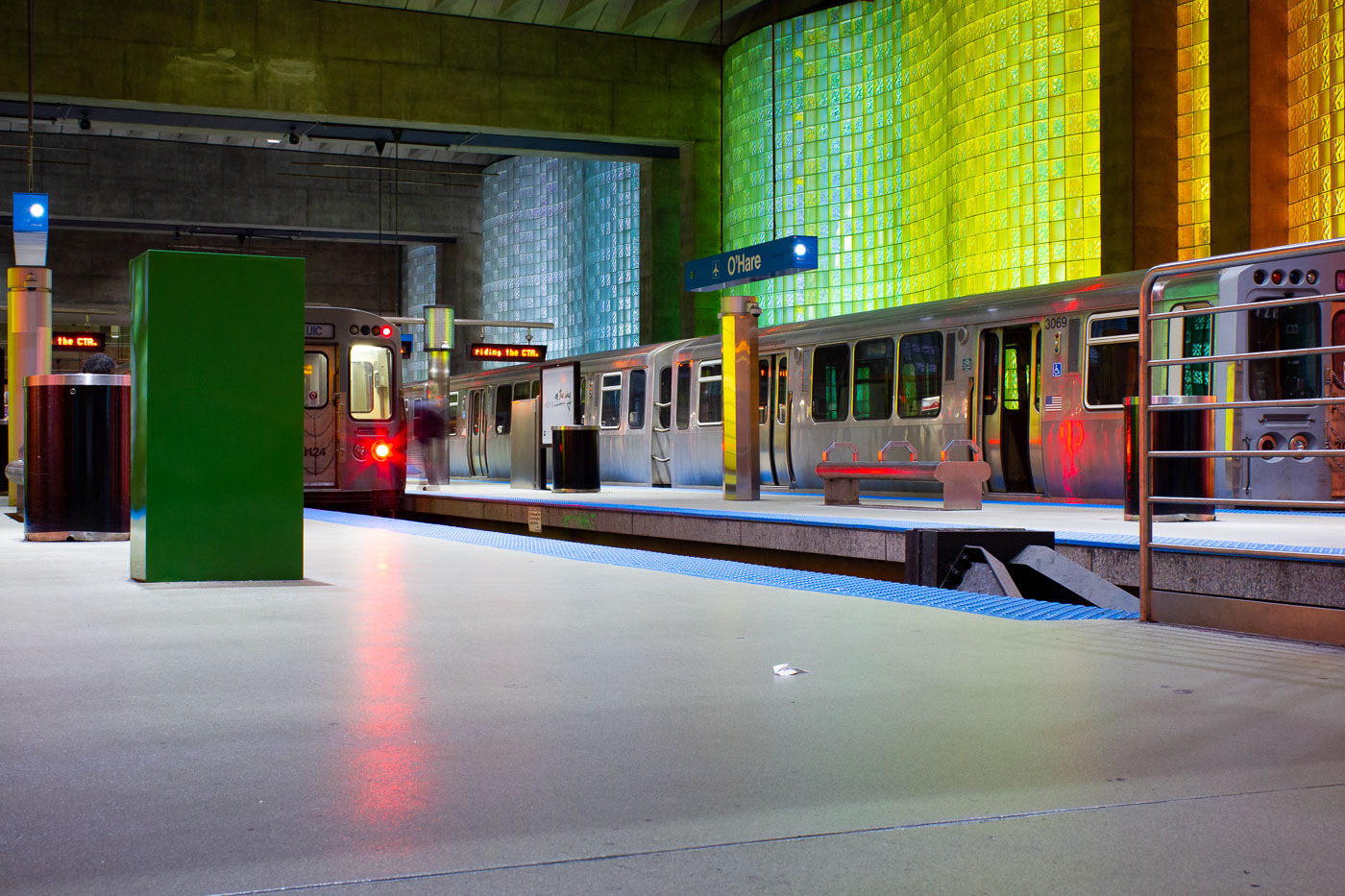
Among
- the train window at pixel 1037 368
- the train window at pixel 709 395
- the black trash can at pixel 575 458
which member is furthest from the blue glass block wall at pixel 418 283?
the train window at pixel 1037 368

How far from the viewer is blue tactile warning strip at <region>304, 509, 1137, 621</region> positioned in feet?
17.4

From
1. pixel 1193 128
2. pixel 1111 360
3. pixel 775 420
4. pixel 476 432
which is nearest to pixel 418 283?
pixel 476 432

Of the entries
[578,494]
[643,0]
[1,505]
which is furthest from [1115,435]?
[643,0]

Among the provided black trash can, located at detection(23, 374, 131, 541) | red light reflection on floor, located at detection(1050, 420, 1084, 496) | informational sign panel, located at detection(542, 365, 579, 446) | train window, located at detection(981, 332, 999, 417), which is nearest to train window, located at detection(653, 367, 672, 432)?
informational sign panel, located at detection(542, 365, 579, 446)

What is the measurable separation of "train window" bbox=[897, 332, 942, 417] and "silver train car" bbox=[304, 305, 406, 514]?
6692 mm

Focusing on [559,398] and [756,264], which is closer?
[756,264]

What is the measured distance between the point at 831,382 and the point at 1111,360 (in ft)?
15.6

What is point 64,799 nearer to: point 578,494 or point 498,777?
point 498,777

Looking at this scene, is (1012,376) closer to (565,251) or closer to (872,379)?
(872,379)

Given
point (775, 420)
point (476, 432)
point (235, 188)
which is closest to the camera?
point (775, 420)

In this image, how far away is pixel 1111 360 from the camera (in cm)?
1307

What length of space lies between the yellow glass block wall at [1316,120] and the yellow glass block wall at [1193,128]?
10.0 ft

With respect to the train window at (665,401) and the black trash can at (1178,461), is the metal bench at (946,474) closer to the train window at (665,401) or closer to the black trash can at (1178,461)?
the black trash can at (1178,461)

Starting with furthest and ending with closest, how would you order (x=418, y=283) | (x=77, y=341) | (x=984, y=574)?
(x=418, y=283) → (x=77, y=341) → (x=984, y=574)
